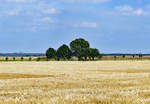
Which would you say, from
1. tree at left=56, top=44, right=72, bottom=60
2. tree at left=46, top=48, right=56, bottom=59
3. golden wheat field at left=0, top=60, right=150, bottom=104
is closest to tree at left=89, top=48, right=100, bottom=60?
tree at left=56, top=44, right=72, bottom=60

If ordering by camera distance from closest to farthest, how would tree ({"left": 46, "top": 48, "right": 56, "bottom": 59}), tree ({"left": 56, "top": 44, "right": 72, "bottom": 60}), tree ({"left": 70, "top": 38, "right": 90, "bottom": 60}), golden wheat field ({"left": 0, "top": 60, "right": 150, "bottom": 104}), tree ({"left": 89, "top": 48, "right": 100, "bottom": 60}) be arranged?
1. golden wheat field ({"left": 0, "top": 60, "right": 150, "bottom": 104})
2. tree ({"left": 89, "top": 48, "right": 100, "bottom": 60})
3. tree ({"left": 56, "top": 44, "right": 72, "bottom": 60})
4. tree ({"left": 46, "top": 48, "right": 56, "bottom": 59})
5. tree ({"left": 70, "top": 38, "right": 90, "bottom": 60})

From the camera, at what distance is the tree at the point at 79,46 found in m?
172

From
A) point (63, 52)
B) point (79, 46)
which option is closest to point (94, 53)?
point (79, 46)

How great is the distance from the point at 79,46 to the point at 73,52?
4.80 meters

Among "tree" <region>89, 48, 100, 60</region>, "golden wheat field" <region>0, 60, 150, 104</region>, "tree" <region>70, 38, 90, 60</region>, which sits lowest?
"golden wheat field" <region>0, 60, 150, 104</region>

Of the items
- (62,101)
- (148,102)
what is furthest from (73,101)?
(148,102)

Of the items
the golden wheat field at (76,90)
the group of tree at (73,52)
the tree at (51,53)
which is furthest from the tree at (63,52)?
the golden wheat field at (76,90)

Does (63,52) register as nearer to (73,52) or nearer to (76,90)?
(73,52)

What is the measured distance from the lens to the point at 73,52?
176 m

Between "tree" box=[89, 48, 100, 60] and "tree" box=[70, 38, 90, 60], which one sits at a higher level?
"tree" box=[70, 38, 90, 60]

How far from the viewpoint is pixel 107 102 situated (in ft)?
25.0

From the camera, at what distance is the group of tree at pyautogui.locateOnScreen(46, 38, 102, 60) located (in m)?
168

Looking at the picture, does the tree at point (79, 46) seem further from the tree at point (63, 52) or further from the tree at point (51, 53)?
the tree at point (51, 53)

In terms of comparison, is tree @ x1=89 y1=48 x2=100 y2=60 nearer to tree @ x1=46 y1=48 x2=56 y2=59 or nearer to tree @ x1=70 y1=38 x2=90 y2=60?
tree @ x1=70 y1=38 x2=90 y2=60
